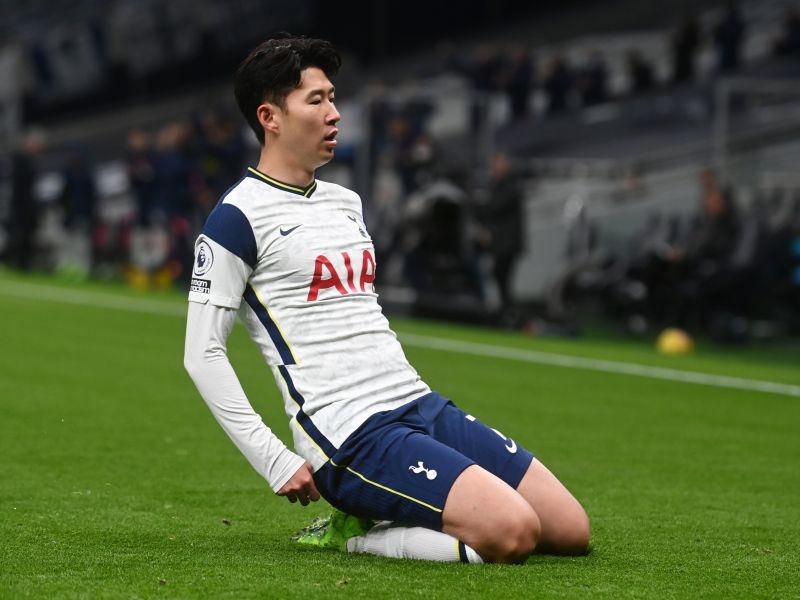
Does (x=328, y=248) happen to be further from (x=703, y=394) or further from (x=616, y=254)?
(x=616, y=254)

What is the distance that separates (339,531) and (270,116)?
144 centimetres

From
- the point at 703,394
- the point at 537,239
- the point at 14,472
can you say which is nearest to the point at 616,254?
the point at 537,239

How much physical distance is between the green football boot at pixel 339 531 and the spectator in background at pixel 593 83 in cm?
2739

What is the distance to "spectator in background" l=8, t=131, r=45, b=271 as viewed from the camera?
26250 mm

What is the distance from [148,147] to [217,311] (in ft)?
71.1

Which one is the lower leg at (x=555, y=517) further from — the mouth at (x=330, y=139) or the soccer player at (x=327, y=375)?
the mouth at (x=330, y=139)

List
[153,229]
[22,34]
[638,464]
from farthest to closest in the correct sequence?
[22,34]
[153,229]
[638,464]

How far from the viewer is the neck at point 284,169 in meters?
5.17

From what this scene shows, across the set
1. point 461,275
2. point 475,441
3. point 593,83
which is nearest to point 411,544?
point 475,441

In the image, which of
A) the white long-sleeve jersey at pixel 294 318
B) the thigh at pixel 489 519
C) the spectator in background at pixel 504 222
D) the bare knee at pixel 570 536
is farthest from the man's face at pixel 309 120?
the spectator in background at pixel 504 222

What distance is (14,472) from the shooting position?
6902 millimetres

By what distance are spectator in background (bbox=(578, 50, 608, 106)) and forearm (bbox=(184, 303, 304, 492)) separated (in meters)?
27.7

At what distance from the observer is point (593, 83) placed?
3253cm

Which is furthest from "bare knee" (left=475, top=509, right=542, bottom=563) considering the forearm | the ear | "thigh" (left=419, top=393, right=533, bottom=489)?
the ear
